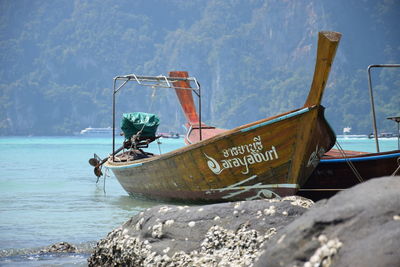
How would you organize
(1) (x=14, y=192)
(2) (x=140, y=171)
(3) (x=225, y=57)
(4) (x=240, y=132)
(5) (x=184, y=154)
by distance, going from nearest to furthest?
1. (4) (x=240, y=132)
2. (5) (x=184, y=154)
3. (2) (x=140, y=171)
4. (1) (x=14, y=192)
5. (3) (x=225, y=57)

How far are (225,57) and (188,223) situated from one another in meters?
142

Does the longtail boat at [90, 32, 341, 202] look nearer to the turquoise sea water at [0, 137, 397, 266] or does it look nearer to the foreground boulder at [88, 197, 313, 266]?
the turquoise sea water at [0, 137, 397, 266]

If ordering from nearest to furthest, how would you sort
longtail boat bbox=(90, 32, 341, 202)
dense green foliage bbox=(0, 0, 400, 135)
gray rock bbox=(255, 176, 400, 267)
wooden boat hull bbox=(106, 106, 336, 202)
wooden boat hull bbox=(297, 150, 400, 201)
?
gray rock bbox=(255, 176, 400, 267) → longtail boat bbox=(90, 32, 341, 202) → wooden boat hull bbox=(106, 106, 336, 202) → wooden boat hull bbox=(297, 150, 400, 201) → dense green foliage bbox=(0, 0, 400, 135)

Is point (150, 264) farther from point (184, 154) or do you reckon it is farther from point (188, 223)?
point (184, 154)

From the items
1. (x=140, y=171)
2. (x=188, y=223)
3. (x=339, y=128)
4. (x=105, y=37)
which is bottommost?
(x=339, y=128)

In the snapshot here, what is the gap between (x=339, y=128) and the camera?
116m

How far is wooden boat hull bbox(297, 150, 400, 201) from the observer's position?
8.85m

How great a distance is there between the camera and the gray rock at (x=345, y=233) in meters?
2.60

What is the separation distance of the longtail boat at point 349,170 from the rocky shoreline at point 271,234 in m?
4.93

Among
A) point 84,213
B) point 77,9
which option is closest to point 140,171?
point 84,213

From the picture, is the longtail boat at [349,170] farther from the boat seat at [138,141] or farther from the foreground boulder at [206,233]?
the foreground boulder at [206,233]

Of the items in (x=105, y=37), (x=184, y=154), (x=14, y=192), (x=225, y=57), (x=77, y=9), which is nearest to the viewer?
(x=184, y=154)

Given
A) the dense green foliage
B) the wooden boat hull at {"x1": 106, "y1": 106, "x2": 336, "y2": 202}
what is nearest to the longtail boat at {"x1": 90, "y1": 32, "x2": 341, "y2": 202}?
the wooden boat hull at {"x1": 106, "y1": 106, "x2": 336, "y2": 202}

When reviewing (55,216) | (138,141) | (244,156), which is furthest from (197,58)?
A: (244,156)
